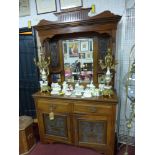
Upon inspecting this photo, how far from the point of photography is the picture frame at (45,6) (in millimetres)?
1984

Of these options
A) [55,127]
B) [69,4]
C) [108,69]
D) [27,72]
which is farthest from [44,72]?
[69,4]

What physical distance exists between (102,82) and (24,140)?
1318mm

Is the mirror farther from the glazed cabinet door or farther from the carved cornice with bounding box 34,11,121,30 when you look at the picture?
the glazed cabinet door

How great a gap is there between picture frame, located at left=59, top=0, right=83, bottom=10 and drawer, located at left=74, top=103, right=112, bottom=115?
1302mm

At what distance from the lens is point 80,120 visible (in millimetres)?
1724

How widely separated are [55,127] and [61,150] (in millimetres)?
321

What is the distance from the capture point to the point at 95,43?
6.15ft

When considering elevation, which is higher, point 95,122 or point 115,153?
point 95,122

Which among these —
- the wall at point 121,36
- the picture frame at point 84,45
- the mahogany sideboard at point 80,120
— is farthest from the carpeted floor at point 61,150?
the picture frame at point 84,45

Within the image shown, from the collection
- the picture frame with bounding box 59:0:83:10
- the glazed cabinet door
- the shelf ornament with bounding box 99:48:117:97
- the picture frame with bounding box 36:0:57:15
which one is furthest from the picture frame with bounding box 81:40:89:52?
the glazed cabinet door

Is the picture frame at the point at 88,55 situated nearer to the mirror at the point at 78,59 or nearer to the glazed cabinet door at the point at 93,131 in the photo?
the mirror at the point at 78,59
